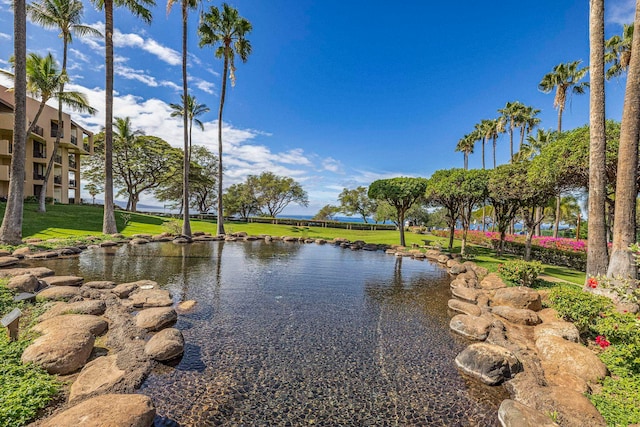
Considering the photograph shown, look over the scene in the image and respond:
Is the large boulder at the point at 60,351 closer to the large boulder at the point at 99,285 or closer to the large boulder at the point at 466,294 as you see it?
the large boulder at the point at 99,285

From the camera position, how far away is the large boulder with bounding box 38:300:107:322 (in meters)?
6.28

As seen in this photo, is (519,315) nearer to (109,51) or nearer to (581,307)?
(581,307)

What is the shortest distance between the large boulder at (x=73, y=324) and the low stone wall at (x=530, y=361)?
7.37m

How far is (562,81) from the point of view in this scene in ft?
84.0

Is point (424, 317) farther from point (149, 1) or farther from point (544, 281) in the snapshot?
point (149, 1)

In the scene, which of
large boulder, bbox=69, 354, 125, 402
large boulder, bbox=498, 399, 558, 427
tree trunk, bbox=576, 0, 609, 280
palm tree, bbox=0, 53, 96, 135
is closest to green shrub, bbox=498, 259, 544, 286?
tree trunk, bbox=576, 0, 609, 280

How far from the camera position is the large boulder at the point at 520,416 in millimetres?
Result: 3588

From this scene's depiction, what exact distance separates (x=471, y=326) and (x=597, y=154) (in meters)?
6.88

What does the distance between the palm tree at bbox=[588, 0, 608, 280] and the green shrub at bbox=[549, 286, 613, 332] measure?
2299 millimetres

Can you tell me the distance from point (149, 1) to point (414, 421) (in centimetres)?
2672

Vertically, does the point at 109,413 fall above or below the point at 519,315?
above

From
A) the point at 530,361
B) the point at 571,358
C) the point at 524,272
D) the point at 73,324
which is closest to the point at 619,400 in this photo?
the point at 571,358

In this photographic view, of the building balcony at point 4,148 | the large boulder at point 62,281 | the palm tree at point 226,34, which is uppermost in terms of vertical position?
the palm tree at point 226,34

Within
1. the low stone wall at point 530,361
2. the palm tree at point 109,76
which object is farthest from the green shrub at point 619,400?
the palm tree at point 109,76
